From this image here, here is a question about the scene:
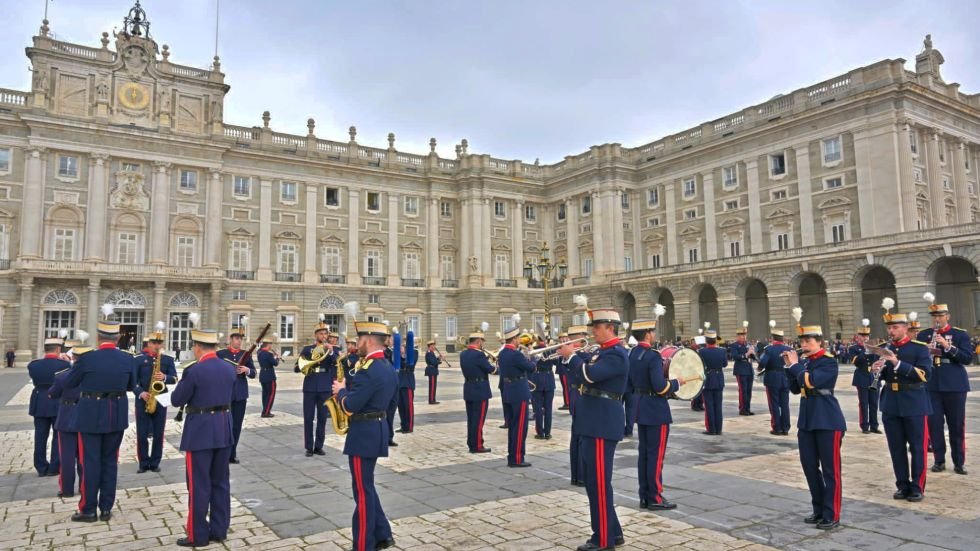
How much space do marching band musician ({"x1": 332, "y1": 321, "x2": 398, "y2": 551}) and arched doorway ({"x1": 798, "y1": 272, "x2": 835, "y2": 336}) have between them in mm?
40902

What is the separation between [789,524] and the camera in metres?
6.55

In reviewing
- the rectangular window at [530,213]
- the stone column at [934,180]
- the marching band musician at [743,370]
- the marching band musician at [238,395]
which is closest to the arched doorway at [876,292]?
the stone column at [934,180]

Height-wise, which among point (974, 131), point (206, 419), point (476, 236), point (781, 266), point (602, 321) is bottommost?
point (206, 419)

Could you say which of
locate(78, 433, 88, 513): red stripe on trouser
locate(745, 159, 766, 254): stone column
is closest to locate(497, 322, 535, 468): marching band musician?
locate(78, 433, 88, 513): red stripe on trouser

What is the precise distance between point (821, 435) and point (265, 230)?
47.5 m

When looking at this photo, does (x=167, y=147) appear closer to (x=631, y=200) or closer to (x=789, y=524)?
(x=631, y=200)

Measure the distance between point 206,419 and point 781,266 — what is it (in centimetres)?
4009

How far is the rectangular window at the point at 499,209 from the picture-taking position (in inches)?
2295

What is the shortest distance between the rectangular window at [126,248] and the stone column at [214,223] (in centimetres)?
447

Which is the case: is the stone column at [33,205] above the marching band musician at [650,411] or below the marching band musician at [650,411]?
above

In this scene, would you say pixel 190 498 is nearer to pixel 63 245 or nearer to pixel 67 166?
pixel 63 245

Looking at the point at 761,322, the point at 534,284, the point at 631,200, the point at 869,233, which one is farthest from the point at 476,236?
the point at 869,233

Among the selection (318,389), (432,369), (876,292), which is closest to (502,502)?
(318,389)

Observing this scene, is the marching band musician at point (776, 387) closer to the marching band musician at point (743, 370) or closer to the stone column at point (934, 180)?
the marching band musician at point (743, 370)
